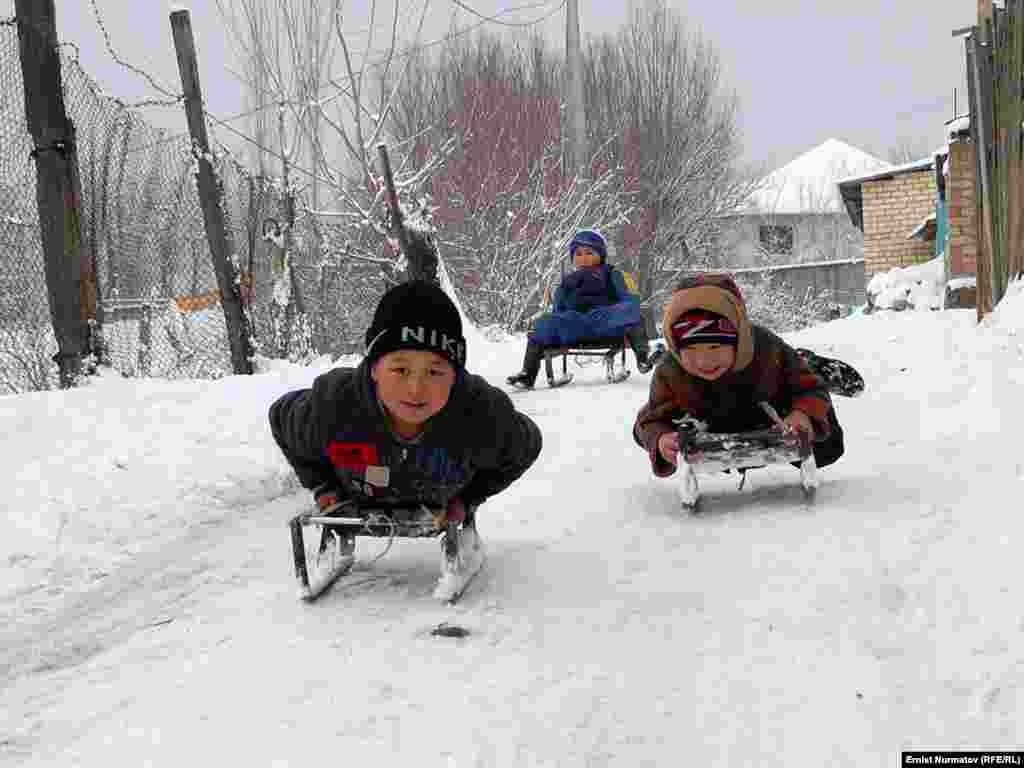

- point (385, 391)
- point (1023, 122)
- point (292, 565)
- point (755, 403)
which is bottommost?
point (292, 565)

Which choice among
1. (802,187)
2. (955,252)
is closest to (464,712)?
(955,252)

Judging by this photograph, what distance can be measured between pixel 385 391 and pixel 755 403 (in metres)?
1.60

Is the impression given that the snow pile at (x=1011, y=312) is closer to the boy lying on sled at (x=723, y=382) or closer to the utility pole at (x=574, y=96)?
the boy lying on sled at (x=723, y=382)

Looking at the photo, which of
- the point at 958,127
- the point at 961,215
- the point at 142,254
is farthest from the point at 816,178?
the point at 142,254

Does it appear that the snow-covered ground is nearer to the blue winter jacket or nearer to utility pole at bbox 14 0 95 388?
utility pole at bbox 14 0 95 388

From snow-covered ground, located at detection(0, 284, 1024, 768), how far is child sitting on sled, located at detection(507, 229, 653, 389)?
349cm

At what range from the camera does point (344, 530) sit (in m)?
3.09

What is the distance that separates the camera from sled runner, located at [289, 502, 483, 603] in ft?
9.27

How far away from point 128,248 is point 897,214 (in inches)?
814

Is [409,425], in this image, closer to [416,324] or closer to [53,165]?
[416,324]

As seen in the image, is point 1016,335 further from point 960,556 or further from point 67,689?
point 67,689

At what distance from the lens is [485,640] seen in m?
2.47

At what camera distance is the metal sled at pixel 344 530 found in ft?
9.36

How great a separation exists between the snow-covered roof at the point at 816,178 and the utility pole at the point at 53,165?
3939 cm
